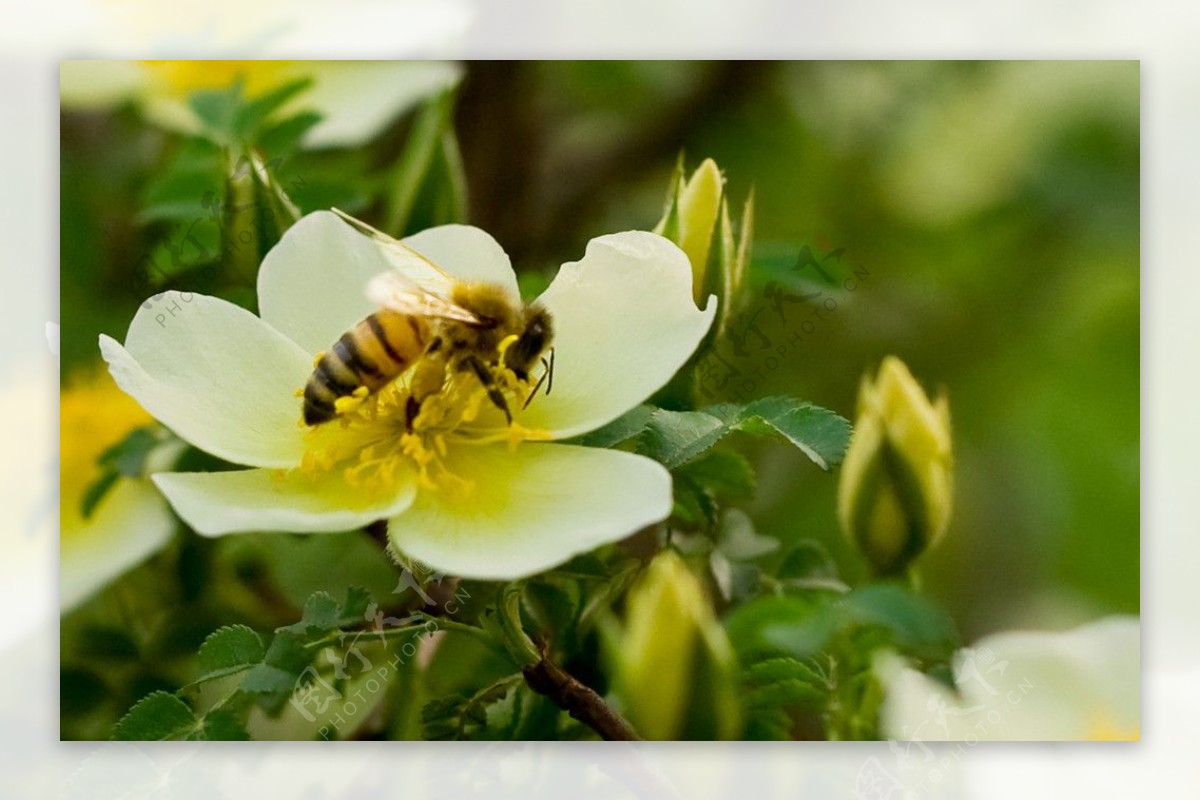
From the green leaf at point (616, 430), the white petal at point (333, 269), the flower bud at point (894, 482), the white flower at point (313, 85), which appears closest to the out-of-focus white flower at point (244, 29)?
the white flower at point (313, 85)

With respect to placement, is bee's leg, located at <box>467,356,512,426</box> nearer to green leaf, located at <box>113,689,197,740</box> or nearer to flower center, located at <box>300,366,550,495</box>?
flower center, located at <box>300,366,550,495</box>

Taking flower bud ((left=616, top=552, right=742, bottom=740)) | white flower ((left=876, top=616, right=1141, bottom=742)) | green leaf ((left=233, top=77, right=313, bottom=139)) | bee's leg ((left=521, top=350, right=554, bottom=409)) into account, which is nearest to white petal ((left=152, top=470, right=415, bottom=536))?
bee's leg ((left=521, top=350, right=554, bottom=409))

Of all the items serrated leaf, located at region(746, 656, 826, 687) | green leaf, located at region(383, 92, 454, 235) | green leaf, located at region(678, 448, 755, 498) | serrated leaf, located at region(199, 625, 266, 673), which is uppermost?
green leaf, located at region(383, 92, 454, 235)

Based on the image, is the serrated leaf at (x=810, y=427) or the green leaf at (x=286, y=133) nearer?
the serrated leaf at (x=810, y=427)

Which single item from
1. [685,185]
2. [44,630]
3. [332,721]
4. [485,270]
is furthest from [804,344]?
[44,630]

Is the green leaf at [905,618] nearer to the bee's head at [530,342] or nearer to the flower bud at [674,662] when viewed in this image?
the flower bud at [674,662]

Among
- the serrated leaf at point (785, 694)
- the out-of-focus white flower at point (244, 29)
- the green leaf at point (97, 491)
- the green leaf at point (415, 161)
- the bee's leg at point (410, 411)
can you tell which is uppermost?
the out-of-focus white flower at point (244, 29)
